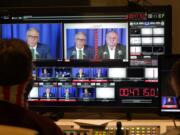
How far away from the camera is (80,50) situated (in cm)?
287

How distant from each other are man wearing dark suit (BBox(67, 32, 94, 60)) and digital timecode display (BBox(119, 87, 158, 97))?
1.08ft

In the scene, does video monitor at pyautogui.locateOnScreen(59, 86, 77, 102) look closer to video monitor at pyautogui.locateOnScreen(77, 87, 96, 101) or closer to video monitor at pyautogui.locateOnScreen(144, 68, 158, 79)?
video monitor at pyautogui.locateOnScreen(77, 87, 96, 101)

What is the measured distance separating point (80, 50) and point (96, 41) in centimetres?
13

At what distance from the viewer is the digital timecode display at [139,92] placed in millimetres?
2854

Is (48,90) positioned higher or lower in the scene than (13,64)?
lower

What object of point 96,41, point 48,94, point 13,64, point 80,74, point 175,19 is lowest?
point 48,94

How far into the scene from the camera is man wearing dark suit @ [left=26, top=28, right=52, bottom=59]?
2906mm

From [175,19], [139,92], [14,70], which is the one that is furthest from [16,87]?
[175,19]

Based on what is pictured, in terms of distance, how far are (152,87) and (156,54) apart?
0.23 m

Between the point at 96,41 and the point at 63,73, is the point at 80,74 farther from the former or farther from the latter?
the point at 96,41

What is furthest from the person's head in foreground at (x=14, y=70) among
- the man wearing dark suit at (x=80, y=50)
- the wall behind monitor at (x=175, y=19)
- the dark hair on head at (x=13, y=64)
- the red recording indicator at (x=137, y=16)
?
the wall behind monitor at (x=175, y=19)

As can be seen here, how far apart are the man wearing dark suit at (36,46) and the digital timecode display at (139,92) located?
57cm

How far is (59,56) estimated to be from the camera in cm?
290

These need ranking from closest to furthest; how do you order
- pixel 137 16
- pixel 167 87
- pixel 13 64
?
1. pixel 13 64
2. pixel 167 87
3. pixel 137 16
